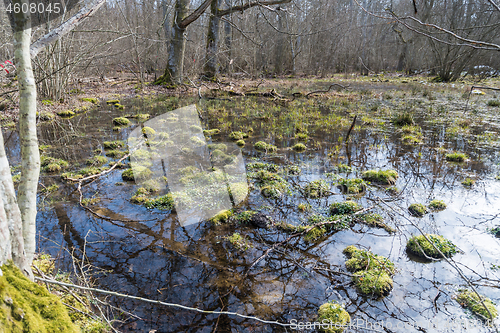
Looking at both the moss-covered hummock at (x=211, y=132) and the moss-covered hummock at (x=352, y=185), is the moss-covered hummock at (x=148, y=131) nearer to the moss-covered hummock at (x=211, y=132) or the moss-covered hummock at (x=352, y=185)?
the moss-covered hummock at (x=211, y=132)

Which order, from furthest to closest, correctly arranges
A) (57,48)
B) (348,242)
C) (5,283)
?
(57,48) → (348,242) → (5,283)

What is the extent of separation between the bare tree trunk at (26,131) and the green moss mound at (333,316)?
2.31 m

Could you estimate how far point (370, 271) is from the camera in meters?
3.15

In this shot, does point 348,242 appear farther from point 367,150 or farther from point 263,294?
point 367,150

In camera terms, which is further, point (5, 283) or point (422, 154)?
point (422, 154)

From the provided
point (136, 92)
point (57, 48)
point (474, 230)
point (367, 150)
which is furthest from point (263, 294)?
point (136, 92)

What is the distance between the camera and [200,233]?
3.93 m

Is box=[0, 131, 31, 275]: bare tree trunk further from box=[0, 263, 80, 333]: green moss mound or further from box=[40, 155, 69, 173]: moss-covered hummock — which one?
box=[40, 155, 69, 173]: moss-covered hummock

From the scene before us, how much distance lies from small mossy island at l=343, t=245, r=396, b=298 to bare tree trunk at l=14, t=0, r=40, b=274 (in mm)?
2907

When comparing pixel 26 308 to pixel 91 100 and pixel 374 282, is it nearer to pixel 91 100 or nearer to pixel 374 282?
pixel 374 282

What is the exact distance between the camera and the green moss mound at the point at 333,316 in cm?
251

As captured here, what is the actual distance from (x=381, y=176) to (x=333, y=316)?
11.8 ft

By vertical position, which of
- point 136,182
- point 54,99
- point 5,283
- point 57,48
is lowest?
point 136,182

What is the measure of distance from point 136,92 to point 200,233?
14131mm
